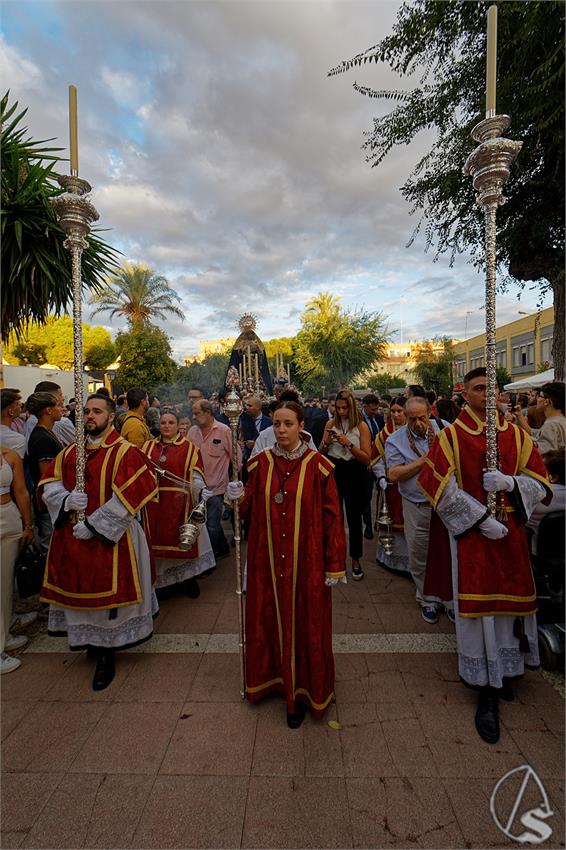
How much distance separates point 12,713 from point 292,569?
209cm

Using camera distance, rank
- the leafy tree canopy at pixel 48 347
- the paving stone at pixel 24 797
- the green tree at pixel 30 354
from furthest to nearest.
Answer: the green tree at pixel 30 354
the leafy tree canopy at pixel 48 347
the paving stone at pixel 24 797

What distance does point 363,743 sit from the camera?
8.62 ft

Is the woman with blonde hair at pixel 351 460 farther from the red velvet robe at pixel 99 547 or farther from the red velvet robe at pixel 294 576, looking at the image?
the red velvet robe at pixel 99 547

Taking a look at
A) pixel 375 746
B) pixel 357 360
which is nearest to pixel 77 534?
pixel 375 746

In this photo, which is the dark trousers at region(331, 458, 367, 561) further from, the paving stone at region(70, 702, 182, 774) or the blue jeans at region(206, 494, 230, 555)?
the paving stone at region(70, 702, 182, 774)

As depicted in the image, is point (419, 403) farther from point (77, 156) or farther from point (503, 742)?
point (77, 156)

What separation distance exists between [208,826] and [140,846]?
0.31m

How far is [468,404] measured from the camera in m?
3.16

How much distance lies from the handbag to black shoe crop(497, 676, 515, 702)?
149 inches

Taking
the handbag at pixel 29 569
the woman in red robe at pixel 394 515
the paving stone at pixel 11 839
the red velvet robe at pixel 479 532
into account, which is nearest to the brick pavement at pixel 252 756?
the paving stone at pixel 11 839

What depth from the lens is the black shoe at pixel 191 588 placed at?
4.84 m

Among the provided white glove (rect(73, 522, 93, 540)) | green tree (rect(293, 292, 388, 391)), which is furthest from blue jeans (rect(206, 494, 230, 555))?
green tree (rect(293, 292, 388, 391))

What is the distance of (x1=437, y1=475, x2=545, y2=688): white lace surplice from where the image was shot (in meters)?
2.80

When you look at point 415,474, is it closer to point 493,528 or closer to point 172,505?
point 493,528
